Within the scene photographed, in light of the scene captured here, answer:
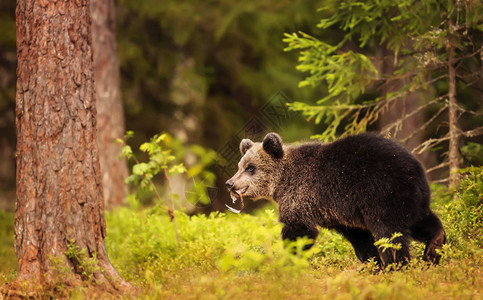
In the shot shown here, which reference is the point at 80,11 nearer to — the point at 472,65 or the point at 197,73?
the point at 472,65

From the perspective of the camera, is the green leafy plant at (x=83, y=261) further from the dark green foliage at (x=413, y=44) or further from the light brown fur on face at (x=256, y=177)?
the dark green foliage at (x=413, y=44)

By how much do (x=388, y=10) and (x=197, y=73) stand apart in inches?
339

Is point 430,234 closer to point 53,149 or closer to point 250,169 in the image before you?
point 250,169

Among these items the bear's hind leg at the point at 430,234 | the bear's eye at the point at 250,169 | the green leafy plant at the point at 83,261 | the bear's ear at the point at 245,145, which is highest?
the bear's ear at the point at 245,145

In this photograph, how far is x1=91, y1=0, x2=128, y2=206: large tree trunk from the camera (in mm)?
14602

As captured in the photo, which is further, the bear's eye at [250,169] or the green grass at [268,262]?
the bear's eye at [250,169]

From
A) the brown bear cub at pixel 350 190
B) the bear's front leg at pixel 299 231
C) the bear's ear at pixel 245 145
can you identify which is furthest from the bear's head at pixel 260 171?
the bear's front leg at pixel 299 231

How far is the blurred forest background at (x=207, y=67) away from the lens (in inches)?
620

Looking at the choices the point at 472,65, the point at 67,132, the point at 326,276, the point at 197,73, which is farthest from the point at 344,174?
the point at 197,73

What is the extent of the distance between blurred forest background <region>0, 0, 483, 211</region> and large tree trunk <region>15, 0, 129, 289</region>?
8360mm

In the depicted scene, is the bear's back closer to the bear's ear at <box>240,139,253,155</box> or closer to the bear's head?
the bear's head

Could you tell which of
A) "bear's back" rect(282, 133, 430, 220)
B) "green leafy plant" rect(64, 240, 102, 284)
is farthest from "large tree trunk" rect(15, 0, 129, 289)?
"bear's back" rect(282, 133, 430, 220)

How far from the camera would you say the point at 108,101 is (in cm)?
1489

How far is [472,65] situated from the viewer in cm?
1119
